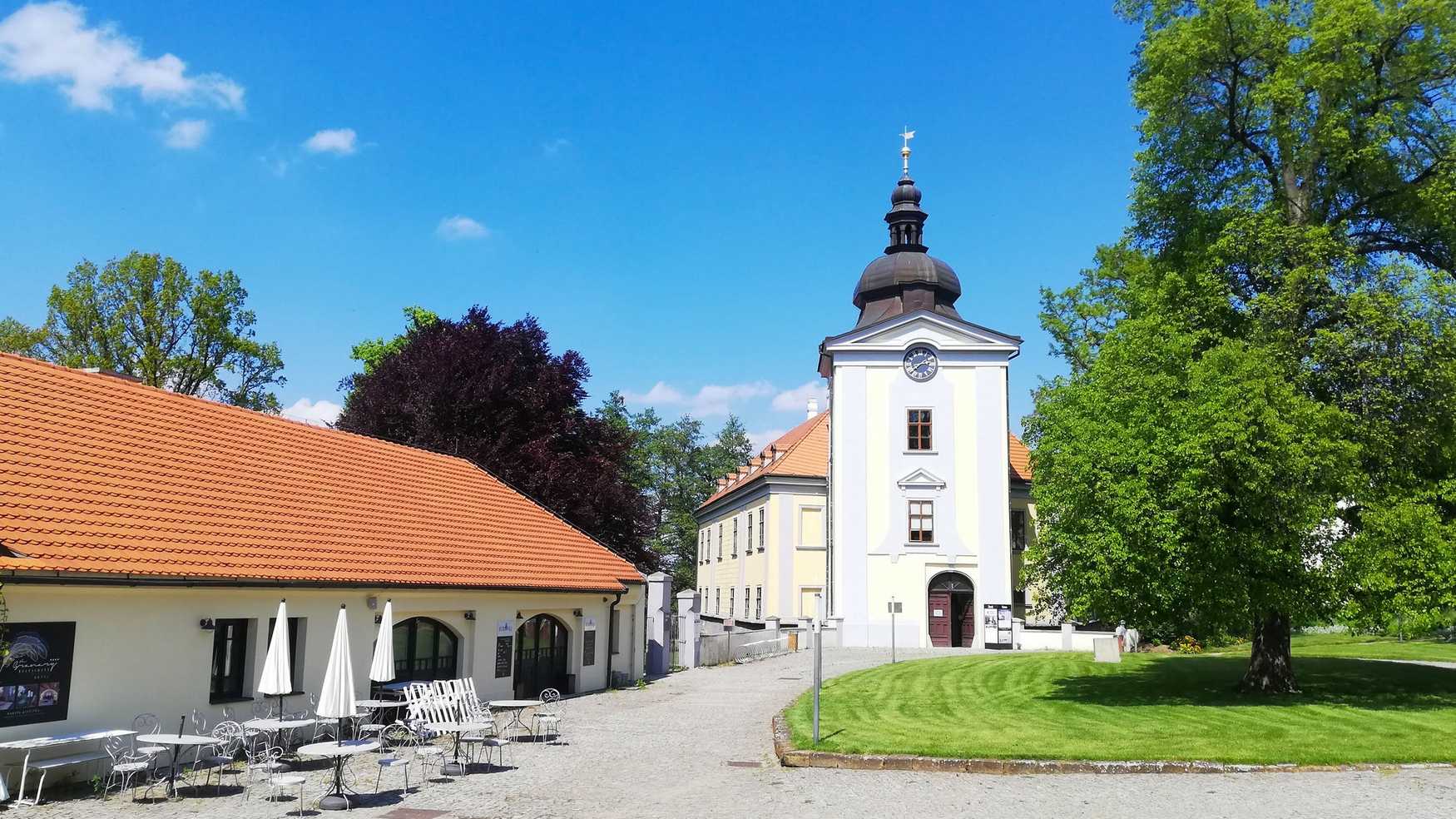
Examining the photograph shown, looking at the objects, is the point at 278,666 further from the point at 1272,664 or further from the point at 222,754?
the point at 1272,664

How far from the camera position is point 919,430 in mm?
41719

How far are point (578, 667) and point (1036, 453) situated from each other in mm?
11286

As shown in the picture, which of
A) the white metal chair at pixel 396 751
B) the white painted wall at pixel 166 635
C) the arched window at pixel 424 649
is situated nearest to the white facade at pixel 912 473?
the arched window at pixel 424 649

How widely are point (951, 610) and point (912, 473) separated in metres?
5.63

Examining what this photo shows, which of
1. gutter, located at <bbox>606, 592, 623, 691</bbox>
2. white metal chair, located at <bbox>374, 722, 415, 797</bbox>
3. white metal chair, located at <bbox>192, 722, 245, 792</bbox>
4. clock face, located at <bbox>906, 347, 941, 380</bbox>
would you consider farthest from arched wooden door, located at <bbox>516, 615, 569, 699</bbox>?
clock face, located at <bbox>906, 347, 941, 380</bbox>

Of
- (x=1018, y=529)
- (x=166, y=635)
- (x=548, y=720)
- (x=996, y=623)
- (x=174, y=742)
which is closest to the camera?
(x=174, y=742)

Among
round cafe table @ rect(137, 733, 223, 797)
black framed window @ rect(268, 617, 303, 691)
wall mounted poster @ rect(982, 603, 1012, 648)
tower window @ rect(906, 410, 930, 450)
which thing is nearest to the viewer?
round cafe table @ rect(137, 733, 223, 797)

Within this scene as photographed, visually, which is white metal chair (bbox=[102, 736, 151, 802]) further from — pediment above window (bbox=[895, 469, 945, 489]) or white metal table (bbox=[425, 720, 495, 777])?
pediment above window (bbox=[895, 469, 945, 489])

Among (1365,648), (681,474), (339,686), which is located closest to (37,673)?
(339,686)

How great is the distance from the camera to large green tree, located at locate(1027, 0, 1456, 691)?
18.2m

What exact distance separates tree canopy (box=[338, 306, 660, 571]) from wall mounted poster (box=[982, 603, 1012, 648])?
13639mm

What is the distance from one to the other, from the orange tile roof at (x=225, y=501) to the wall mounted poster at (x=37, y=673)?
0.81m

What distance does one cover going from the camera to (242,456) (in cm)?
1778

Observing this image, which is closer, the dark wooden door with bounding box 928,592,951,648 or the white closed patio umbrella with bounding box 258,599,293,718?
the white closed patio umbrella with bounding box 258,599,293,718
